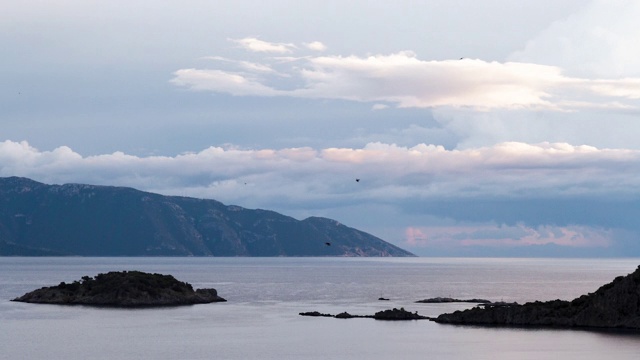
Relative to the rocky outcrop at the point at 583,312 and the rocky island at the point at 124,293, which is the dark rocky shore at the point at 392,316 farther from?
the rocky island at the point at 124,293

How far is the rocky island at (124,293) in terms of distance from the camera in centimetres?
18275

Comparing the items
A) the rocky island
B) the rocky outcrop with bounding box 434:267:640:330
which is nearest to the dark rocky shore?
the rocky outcrop with bounding box 434:267:640:330

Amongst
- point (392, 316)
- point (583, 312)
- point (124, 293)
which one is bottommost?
point (392, 316)

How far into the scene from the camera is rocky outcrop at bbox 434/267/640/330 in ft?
401

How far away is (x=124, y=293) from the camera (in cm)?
18275

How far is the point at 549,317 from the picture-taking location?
13125 cm

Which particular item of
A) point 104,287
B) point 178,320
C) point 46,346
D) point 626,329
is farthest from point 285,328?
point 104,287

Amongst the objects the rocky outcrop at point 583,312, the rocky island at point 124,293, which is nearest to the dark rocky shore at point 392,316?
the rocky outcrop at point 583,312

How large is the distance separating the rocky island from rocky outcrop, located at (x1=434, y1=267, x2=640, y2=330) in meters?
64.6

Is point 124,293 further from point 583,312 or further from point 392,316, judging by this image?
point 583,312

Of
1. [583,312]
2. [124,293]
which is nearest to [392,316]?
[583,312]

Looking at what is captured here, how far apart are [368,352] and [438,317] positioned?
3246 cm

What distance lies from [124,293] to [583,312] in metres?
91.1

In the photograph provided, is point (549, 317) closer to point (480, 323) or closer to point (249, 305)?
point (480, 323)
